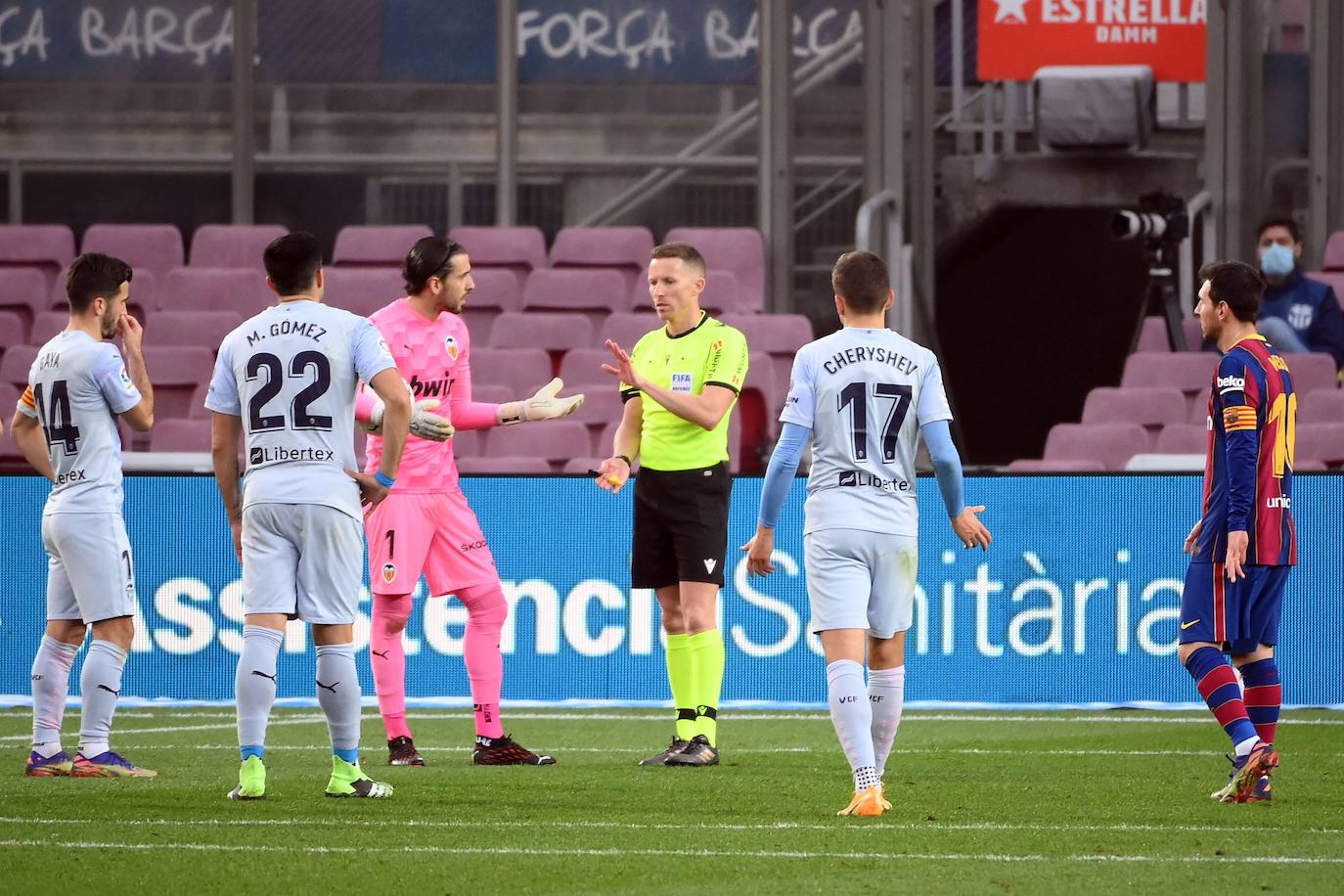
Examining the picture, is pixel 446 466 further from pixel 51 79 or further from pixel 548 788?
pixel 51 79

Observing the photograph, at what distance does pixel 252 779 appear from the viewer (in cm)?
751

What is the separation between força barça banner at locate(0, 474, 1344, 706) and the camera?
37.6 ft

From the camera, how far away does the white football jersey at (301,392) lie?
729 centimetres

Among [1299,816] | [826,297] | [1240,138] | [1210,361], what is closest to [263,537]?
[1299,816]

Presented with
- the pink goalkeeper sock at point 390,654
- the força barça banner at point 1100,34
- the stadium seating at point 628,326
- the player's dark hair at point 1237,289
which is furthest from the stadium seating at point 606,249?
the player's dark hair at point 1237,289

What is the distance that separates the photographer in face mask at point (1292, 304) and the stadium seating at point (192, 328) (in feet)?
23.1

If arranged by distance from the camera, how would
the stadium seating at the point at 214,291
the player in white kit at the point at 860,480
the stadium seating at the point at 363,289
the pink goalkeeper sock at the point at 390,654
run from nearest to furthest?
the player in white kit at the point at 860,480
the pink goalkeeper sock at the point at 390,654
the stadium seating at the point at 363,289
the stadium seating at the point at 214,291

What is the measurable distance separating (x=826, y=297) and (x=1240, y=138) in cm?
337

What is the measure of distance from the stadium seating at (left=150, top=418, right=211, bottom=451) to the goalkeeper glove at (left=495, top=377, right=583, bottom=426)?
6089 millimetres

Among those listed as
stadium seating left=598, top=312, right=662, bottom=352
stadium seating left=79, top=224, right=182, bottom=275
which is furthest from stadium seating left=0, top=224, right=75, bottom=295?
stadium seating left=598, top=312, right=662, bottom=352

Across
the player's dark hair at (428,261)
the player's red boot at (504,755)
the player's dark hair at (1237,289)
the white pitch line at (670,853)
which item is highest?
the player's dark hair at (428,261)

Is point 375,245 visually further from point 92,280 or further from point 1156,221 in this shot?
point 92,280

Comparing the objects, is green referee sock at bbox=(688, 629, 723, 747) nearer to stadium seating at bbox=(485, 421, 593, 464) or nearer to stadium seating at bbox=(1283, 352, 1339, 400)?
stadium seating at bbox=(485, 421, 593, 464)

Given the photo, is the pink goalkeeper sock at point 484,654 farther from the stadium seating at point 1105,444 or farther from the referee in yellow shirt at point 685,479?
the stadium seating at point 1105,444
